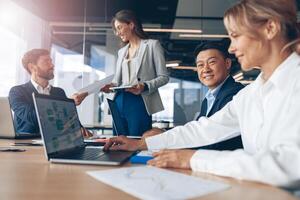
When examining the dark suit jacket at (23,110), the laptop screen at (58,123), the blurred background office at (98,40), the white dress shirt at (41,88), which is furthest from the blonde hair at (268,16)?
the blurred background office at (98,40)

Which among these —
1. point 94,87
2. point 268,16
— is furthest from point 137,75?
point 268,16

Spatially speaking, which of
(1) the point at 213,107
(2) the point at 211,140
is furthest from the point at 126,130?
(2) the point at 211,140

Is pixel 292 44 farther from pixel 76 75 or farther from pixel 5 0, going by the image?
pixel 5 0

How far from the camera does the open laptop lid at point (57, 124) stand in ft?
3.11

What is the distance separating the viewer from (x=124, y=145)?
1.20 meters

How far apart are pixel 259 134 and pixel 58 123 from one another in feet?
2.09

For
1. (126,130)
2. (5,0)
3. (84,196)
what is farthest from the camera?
(5,0)

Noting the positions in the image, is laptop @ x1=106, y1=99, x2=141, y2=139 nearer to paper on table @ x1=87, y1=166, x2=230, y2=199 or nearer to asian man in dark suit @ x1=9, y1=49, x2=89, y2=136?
asian man in dark suit @ x1=9, y1=49, x2=89, y2=136

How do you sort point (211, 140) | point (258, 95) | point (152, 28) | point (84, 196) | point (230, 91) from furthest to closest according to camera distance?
point (152, 28) < point (230, 91) < point (211, 140) < point (258, 95) < point (84, 196)

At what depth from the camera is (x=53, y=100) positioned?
1.12 metres

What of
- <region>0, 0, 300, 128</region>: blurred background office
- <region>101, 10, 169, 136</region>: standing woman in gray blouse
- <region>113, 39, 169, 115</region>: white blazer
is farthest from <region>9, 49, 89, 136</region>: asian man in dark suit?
<region>0, 0, 300, 128</region>: blurred background office

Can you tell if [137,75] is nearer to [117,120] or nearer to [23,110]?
[117,120]

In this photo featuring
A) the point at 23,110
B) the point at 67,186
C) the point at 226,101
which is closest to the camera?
the point at 67,186

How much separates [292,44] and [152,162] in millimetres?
547
